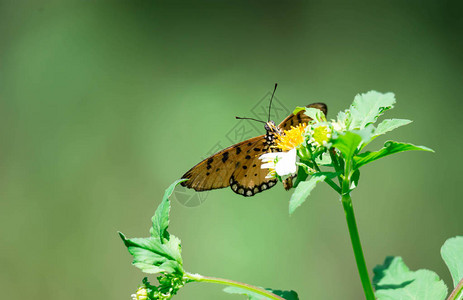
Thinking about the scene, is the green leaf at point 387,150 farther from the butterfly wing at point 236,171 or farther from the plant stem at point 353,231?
the butterfly wing at point 236,171

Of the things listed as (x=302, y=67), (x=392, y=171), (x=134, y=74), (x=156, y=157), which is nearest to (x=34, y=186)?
(x=156, y=157)

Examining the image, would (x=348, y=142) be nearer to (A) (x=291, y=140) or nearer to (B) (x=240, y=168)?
(A) (x=291, y=140)

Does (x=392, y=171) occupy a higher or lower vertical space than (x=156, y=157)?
lower

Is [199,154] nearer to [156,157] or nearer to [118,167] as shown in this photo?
[156,157]

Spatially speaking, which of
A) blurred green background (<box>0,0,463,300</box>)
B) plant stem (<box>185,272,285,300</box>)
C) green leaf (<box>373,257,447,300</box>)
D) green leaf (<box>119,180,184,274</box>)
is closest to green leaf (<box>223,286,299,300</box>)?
plant stem (<box>185,272,285,300</box>)

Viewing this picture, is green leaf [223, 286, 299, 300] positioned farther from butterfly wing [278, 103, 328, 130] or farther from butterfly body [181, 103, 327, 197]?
butterfly wing [278, 103, 328, 130]
